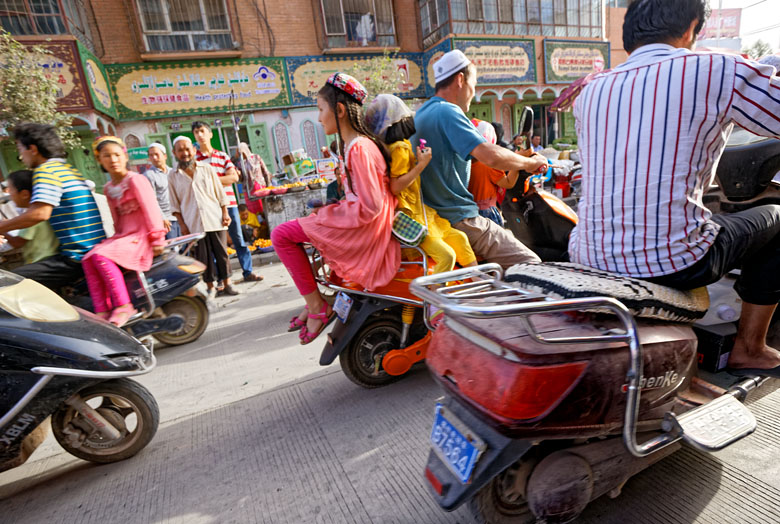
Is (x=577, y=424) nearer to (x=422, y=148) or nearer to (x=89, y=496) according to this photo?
(x=422, y=148)

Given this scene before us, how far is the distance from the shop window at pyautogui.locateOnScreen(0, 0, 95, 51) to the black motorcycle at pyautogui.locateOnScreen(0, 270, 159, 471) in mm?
11196

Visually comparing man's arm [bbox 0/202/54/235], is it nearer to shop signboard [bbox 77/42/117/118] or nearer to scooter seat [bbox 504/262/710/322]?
scooter seat [bbox 504/262/710/322]

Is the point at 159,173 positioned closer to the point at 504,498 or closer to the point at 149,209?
the point at 149,209

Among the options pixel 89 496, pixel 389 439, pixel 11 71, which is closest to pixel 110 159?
pixel 89 496

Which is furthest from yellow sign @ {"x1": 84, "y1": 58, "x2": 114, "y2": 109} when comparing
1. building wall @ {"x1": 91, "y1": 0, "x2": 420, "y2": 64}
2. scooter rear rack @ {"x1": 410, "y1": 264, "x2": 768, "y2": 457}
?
scooter rear rack @ {"x1": 410, "y1": 264, "x2": 768, "y2": 457}

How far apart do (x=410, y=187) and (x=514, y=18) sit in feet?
52.0

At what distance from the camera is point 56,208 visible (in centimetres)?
324

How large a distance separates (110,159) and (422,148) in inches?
113

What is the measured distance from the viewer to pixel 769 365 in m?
1.86

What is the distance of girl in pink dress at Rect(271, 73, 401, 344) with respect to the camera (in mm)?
2357

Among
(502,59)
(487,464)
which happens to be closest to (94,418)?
(487,464)

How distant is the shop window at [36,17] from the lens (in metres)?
9.55

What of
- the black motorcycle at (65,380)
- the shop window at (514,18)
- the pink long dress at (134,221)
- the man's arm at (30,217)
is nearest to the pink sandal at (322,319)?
the black motorcycle at (65,380)

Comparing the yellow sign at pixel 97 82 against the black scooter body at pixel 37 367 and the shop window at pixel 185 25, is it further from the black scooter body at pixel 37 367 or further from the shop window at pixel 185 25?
the black scooter body at pixel 37 367
